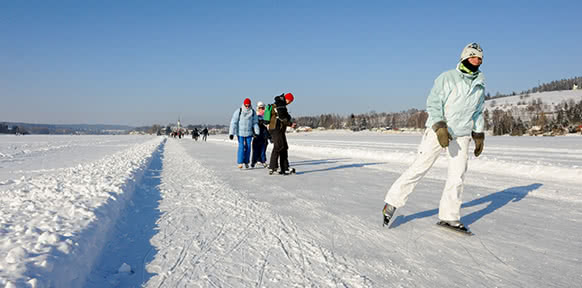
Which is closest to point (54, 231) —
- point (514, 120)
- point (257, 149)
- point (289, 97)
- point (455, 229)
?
point (455, 229)

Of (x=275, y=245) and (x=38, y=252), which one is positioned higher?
(x=38, y=252)

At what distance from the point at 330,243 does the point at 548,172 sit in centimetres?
710

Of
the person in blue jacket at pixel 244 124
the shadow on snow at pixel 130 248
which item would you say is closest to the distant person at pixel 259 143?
the person in blue jacket at pixel 244 124

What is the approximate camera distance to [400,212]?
14.7 ft

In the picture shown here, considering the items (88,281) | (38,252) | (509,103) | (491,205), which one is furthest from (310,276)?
(509,103)

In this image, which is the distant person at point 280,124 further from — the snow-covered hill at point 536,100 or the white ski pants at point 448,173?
the snow-covered hill at point 536,100

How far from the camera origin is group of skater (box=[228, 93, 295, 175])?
27.9ft

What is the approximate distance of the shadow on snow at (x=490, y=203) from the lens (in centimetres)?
415

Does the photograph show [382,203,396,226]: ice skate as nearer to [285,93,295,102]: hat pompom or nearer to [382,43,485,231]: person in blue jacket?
[382,43,485,231]: person in blue jacket

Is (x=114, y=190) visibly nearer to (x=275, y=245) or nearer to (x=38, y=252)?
(x=38, y=252)

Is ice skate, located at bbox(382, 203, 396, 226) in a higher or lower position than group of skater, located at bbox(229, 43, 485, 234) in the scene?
lower

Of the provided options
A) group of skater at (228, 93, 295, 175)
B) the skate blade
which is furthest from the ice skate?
group of skater at (228, 93, 295, 175)

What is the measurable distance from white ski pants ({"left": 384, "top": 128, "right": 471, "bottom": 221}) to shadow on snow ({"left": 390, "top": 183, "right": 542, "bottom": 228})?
20.1 inches

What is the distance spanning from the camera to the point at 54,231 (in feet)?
9.61
